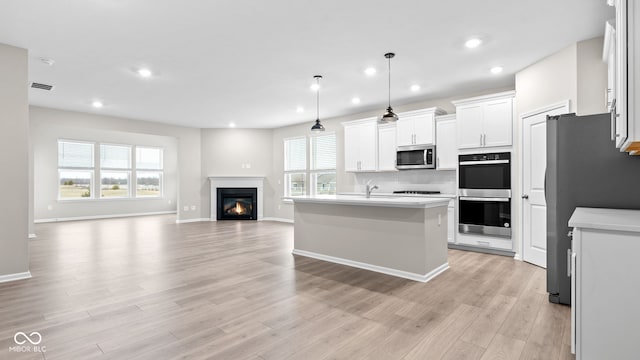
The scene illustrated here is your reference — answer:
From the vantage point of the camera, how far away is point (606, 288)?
1585mm

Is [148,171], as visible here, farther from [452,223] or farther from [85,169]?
[452,223]

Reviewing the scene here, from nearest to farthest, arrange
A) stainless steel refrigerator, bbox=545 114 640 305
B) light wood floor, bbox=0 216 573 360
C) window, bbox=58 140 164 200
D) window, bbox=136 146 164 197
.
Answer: light wood floor, bbox=0 216 573 360, stainless steel refrigerator, bbox=545 114 640 305, window, bbox=58 140 164 200, window, bbox=136 146 164 197

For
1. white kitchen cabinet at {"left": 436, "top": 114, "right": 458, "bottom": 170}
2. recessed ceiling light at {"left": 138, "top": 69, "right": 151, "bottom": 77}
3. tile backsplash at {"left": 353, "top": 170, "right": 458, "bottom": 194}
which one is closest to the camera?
recessed ceiling light at {"left": 138, "top": 69, "right": 151, "bottom": 77}

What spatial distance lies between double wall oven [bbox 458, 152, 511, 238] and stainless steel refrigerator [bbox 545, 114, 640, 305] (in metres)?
1.87

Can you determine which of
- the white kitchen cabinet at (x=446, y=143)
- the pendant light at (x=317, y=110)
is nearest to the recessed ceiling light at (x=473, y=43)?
the white kitchen cabinet at (x=446, y=143)

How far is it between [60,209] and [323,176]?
747 centimetres

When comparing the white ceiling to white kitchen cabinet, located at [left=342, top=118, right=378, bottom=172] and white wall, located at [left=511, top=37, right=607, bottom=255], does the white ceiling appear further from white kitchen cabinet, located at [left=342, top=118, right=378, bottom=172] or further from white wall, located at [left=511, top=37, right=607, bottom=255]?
white kitchen cabinet, located at [left=342, top=118, right=378, bottom=172]

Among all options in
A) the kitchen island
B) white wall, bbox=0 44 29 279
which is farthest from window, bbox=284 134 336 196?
white wall, bbox=0 44 29 279

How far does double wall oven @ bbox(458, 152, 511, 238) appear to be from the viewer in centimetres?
470

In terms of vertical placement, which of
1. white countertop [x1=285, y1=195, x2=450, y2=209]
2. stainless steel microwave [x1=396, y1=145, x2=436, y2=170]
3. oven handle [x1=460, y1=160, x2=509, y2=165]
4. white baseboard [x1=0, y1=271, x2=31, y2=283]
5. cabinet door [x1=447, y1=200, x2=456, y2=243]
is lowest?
white baseboard [x1=0, y1=271, x2=31, y2=283]

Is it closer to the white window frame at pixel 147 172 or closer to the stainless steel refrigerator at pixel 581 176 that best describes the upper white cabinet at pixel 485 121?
the stainless steel refrigerator at pixel 581 176

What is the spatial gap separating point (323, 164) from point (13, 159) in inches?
230

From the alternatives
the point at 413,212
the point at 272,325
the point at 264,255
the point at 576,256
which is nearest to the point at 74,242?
the point at 264,255

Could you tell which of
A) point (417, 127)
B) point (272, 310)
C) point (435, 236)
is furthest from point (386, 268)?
point (417, 127)
